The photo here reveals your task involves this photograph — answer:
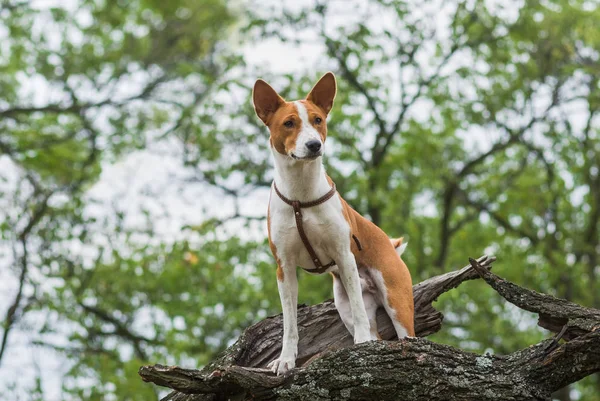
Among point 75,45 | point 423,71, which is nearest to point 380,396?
point 423,71

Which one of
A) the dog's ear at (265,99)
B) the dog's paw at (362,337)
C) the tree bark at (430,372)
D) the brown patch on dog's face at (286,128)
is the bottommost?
the tree bark at (430,372)

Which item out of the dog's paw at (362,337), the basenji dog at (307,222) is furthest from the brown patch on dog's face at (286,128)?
the dog's paw at (362,337)

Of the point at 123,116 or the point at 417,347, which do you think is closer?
the point at 417,347

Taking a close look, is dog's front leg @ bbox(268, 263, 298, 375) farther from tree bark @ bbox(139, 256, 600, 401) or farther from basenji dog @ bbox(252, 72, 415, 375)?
tree bark @ bbox(139, 256, 600, 401)

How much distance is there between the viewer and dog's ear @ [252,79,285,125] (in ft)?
20.5

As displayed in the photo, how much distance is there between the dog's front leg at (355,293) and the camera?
6215 mm

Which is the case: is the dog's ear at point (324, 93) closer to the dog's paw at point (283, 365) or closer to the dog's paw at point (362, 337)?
the dog's paw at point (362, 337)

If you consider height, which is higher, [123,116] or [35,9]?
[35,9]

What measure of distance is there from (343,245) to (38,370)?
15058mm

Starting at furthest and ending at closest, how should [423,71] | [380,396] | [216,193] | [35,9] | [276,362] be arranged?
[35,9] → [216,193] → [423,71] → [276,362] → [380,396]

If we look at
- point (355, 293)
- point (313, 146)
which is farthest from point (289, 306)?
point (313, 146)

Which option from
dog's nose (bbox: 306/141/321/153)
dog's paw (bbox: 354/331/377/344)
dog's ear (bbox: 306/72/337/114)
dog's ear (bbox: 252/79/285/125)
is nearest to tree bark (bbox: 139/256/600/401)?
dog's paw (bbox: 354/331/377/344)

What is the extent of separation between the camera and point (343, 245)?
20.4ft

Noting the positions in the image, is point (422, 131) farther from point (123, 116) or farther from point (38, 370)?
point (38, 370)
